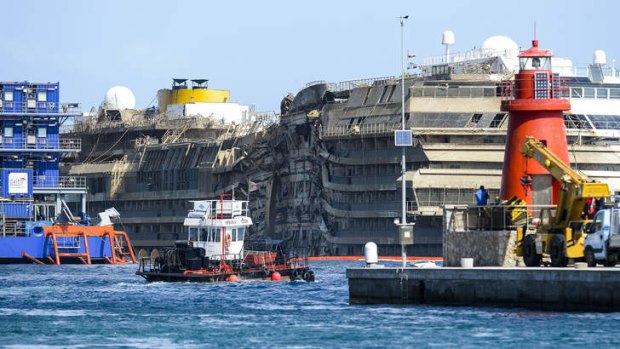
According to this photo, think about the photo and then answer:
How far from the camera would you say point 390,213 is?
146 meters

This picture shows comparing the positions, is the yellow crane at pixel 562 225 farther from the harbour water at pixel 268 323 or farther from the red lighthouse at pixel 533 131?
the harbour water at pixel 268 323

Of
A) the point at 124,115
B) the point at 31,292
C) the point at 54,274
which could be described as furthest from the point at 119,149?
the point at 31,292

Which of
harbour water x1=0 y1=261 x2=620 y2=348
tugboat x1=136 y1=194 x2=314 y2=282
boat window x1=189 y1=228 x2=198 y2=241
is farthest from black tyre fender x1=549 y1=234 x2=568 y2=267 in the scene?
boat window x1=189 y1=228 x2=198 y2=241

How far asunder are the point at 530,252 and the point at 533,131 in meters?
6.08

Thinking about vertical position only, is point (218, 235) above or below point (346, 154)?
below

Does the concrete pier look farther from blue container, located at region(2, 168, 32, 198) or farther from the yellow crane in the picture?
blue container, located at region(2, 168, 32, 198)

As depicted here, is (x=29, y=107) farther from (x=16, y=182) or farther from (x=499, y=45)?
(x=499, y=45)

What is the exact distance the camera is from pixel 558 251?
59406 mm

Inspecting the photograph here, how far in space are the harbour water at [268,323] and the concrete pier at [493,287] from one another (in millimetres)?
373

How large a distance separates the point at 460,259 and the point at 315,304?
25.4ft

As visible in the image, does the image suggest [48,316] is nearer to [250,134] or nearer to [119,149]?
Result: [250,134]

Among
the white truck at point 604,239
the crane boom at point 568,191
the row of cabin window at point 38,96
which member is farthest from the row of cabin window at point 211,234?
the row of cabin window at point 38,96

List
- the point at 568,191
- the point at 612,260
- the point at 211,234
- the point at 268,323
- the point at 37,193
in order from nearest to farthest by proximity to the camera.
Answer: the point at 612,260
the point at 268,323
the point at 568,191
the point at 211,234
the point at 37,193

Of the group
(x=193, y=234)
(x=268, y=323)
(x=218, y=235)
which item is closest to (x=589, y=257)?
(x=268, y=323)
